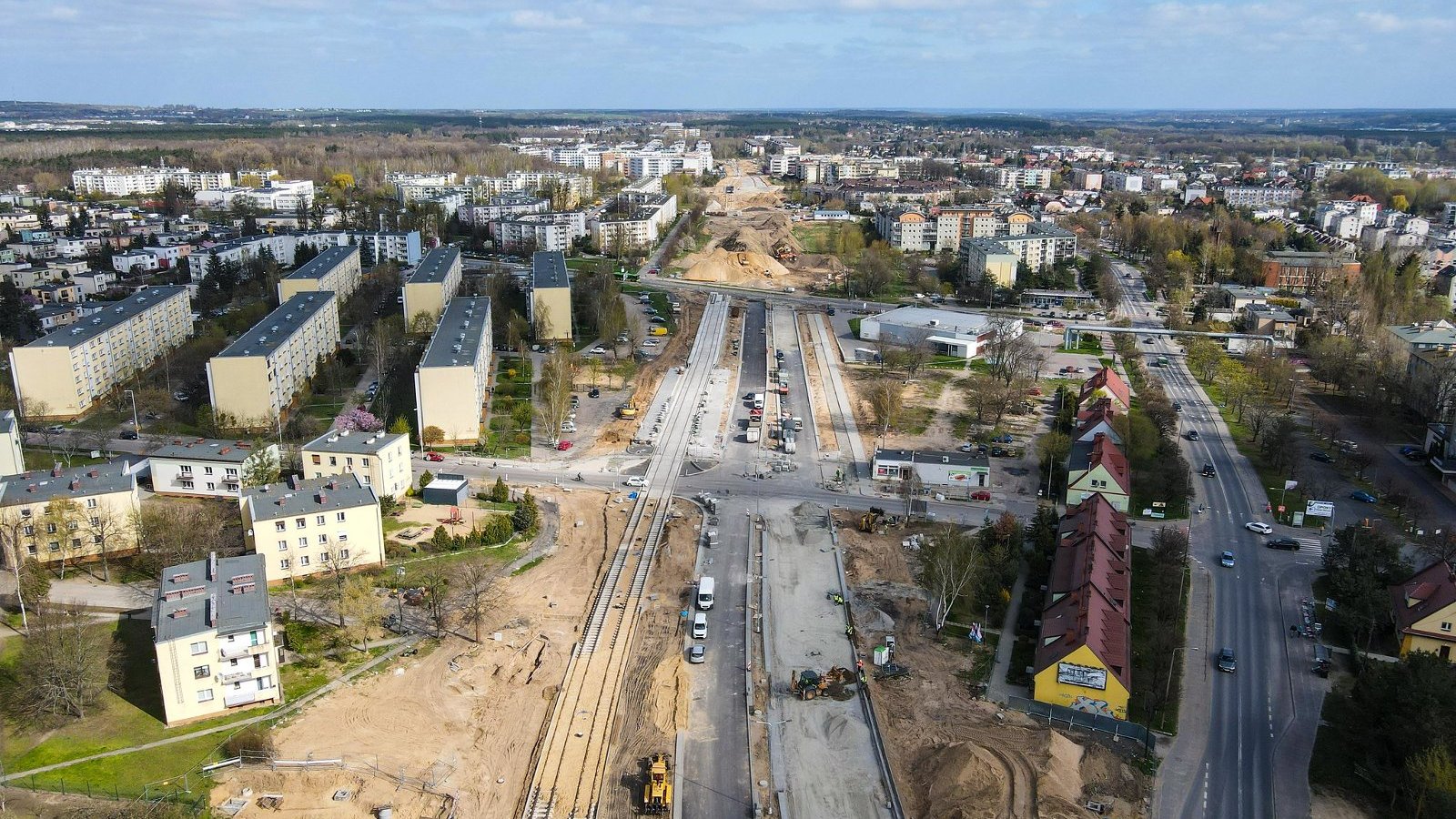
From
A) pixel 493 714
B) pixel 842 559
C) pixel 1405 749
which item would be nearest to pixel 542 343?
pixel 842 559

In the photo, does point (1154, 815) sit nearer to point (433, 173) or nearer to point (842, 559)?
point (842, 559)

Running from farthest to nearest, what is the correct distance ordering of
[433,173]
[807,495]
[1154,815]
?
[433,173] → [807,495] → [1154,815]

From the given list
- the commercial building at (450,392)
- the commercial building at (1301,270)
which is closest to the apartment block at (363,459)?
the commercial building at (450,392)

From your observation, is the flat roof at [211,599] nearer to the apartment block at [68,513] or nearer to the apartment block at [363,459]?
the apartment block at [68,513]

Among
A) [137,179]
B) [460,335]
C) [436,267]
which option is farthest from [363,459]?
[137,179]

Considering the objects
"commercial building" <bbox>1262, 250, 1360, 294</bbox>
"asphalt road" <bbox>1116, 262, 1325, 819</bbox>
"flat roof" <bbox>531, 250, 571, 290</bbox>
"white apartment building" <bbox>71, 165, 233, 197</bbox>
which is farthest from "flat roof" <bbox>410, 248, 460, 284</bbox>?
"commercial building" <bbox>1262, 250, 1360, 294</bbox>

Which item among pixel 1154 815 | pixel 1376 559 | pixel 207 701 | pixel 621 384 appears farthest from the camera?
pixel 621 384

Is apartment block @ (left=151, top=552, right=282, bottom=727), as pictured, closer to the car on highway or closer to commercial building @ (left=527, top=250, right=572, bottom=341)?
the car on highway
